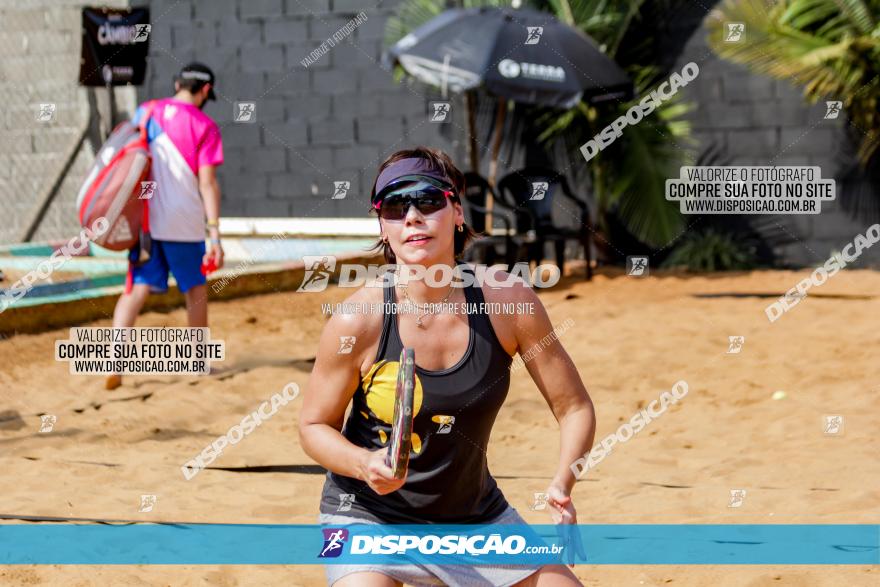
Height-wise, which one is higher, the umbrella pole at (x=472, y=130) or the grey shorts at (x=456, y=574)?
the umbrella pole at (x=472, y=130)

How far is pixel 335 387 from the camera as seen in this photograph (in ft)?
8.64

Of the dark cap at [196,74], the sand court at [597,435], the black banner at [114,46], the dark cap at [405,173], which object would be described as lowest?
the sand court at [597,435]

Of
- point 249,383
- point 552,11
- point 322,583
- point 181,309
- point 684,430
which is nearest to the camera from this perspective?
point 322,583

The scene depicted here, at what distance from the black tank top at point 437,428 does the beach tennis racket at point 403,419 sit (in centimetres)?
28

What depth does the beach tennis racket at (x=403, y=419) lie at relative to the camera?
2.25 metres

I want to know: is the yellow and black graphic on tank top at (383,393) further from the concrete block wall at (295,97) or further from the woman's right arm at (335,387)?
the concrete block wall at (295,97)

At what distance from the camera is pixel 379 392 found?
8.64ft

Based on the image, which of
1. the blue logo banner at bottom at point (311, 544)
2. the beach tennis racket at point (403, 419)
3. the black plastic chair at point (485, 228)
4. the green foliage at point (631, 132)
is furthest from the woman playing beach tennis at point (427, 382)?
the green foliage at point (631, 132)

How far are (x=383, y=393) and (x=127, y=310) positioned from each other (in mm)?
4346

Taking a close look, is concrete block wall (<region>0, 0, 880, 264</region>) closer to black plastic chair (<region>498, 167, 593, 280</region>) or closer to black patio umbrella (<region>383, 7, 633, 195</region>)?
black plastic chair (<region>498, 167, 593, 280</region>)

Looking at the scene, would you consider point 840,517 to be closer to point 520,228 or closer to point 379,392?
point 379,392

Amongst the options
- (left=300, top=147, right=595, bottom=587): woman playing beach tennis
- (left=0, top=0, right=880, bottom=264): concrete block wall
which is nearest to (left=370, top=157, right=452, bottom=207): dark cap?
(left=300, top=147, right=595, bottom=587): woman playing beach tennis

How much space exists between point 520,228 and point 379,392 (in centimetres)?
883

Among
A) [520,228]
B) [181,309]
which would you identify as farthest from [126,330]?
[520,228]
